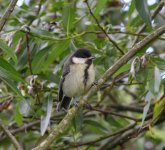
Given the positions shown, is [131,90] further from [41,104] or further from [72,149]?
[41,104]

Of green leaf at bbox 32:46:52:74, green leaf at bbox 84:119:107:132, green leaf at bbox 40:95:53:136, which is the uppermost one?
green leaf at bbox 32:46:52:74

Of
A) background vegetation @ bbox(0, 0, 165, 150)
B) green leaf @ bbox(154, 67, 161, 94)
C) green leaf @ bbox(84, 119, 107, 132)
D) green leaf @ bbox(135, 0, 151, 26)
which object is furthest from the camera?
green leaf @ bbox(84, 119, 107, 132)

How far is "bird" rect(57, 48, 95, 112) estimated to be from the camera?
11.5ft

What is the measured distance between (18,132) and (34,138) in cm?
38

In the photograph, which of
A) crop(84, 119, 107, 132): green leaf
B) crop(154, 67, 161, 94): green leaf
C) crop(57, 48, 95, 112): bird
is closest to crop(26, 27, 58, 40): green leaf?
crop(57, 48, 95, 112): bird

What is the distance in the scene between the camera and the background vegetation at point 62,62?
262 cm

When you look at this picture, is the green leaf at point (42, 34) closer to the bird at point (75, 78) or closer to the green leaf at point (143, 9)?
the bird at point (75, 78)

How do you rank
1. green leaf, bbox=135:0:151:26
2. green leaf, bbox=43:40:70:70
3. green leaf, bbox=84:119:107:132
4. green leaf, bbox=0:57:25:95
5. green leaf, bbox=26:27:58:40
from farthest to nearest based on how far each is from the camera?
green leaf, bbox=84:119:107:132
green leaf, bbox=43:40:70:70
green leaf, bbox=26:27:58:40
green leaf, bbox=135:0:151:26
green leaf, bbox=0:57:25:95

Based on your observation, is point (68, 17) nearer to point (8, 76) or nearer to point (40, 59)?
point (40, 59)

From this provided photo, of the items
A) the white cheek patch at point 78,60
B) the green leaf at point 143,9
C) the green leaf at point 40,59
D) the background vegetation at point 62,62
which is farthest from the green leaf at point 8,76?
the white cheek patch at point 78,60

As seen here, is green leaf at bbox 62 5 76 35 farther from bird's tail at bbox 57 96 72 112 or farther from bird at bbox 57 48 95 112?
bird's tail at bbox 57 96 72 112

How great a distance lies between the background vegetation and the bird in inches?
2.5

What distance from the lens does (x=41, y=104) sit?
3305 mm

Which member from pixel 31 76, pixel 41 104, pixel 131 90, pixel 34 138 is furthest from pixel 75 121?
pixel 131 90
